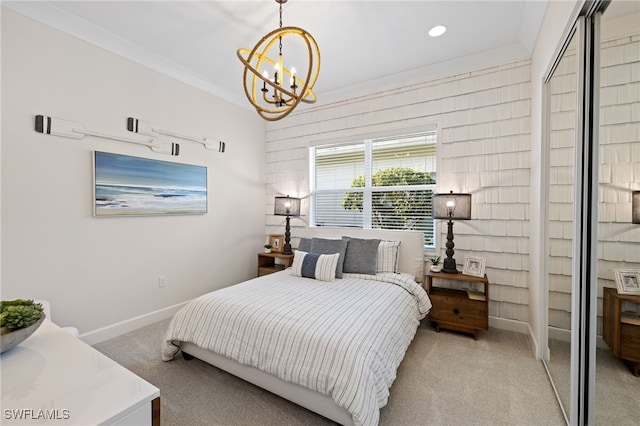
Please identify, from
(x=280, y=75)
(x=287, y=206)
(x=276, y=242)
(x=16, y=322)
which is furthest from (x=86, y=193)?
(x=276, y=242)

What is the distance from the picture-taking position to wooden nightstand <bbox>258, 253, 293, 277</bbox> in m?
3.95

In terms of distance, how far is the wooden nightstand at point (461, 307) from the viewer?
2691 mm

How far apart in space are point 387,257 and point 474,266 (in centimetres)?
90

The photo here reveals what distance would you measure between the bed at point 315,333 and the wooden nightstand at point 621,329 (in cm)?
110

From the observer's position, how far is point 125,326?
2871 millimetres

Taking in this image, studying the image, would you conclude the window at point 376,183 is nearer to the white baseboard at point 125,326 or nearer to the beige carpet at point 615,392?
the beige carpet at point 615,392

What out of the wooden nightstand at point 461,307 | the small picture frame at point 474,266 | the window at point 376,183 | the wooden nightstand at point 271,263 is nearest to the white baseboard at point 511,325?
the wooden nightstand at point 461,307

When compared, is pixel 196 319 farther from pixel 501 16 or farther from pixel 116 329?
pixel 501 16

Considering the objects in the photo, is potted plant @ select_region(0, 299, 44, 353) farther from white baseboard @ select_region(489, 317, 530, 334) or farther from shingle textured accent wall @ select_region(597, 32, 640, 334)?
white baseboard @ select_region(489, 317, 530, 334)

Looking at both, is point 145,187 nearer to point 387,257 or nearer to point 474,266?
point 387,257

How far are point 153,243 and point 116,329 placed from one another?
91 centimetres

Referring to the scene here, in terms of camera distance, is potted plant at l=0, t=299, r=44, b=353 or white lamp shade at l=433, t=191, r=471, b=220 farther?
white lamp shade at l=433, t=191, r=471, b=220

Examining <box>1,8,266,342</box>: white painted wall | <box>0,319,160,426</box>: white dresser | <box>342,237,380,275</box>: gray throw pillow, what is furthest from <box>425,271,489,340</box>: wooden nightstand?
<box>1,8,266,342</box>: white painted wall

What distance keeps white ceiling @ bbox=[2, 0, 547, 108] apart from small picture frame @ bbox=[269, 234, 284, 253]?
233cm
